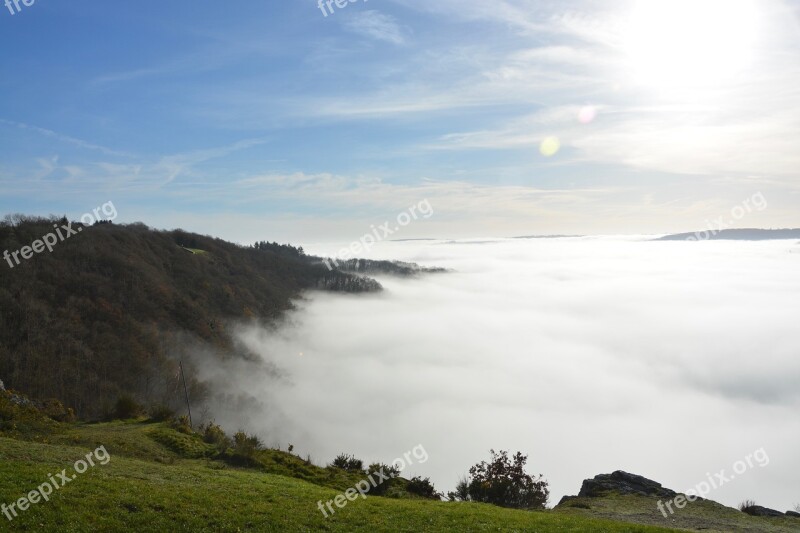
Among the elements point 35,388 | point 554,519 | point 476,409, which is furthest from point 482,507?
point 476,409

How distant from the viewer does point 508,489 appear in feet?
87.3

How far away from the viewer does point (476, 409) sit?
16488 cm

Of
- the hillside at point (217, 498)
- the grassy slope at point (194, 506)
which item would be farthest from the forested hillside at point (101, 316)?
the grassy slope at point (194, 506)

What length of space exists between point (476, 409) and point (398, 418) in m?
33.7

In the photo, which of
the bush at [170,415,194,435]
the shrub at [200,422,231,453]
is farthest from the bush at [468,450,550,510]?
the bush at [170,415,194,435]

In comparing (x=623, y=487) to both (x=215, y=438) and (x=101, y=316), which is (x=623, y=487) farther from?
(x=101, y=316)

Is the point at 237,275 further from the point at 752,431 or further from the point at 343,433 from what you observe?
the point at 752,431

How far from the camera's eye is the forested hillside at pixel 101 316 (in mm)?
82750

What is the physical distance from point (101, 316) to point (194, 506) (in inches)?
4422

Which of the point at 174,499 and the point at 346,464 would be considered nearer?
the point at 174,499
